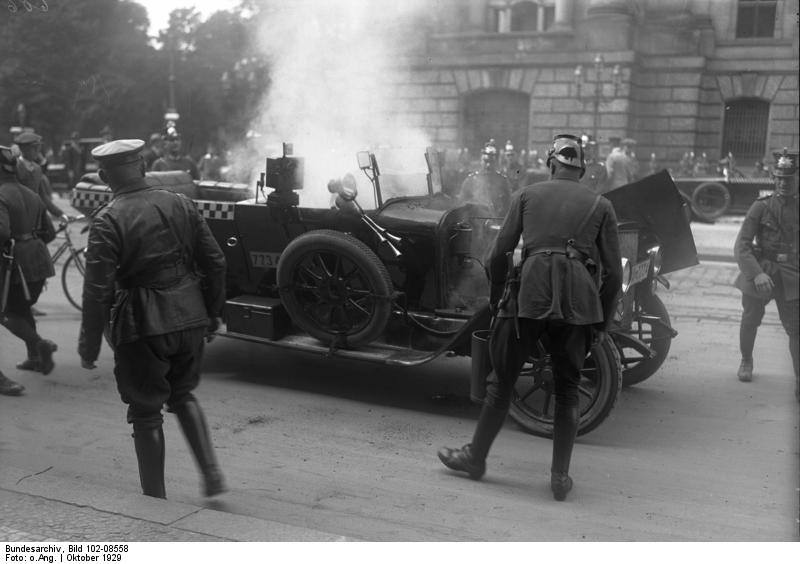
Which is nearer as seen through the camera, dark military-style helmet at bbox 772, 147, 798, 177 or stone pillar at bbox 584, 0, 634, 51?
dark military-style helmet at bbox 772, 147, 798, 177

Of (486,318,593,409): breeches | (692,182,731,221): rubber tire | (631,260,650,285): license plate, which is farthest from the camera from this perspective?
(692,182,731,221): rubber tire

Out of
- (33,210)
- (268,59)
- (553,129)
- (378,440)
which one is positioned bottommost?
(378,440)

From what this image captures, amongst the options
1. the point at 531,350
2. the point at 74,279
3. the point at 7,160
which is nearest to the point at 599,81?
the point at 531,350

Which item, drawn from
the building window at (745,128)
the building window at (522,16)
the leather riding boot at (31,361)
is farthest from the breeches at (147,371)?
the building window at (522,16)

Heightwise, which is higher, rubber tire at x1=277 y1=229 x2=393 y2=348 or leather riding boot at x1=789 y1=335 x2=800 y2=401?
rubber tire at x1=277 y1=229 x2=393 y2=348

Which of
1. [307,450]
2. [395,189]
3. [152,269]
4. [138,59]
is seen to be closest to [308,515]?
[307,450]

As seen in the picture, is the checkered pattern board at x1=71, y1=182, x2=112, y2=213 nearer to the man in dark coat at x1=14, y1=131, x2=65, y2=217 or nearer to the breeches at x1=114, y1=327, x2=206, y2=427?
the man in dark coat at x1=14, y1=131, x2=65, y2=217

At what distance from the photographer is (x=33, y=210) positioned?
236 inches

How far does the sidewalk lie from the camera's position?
9.99 ft

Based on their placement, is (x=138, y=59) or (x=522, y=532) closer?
(x=522, y=532)

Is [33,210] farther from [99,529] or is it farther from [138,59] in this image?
[99,529]

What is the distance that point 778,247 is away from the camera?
5.87 meters

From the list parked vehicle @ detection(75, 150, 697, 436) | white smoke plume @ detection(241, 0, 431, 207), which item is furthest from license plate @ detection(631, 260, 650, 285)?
white smoke plume @ detection(241, 0, 431, 207)
